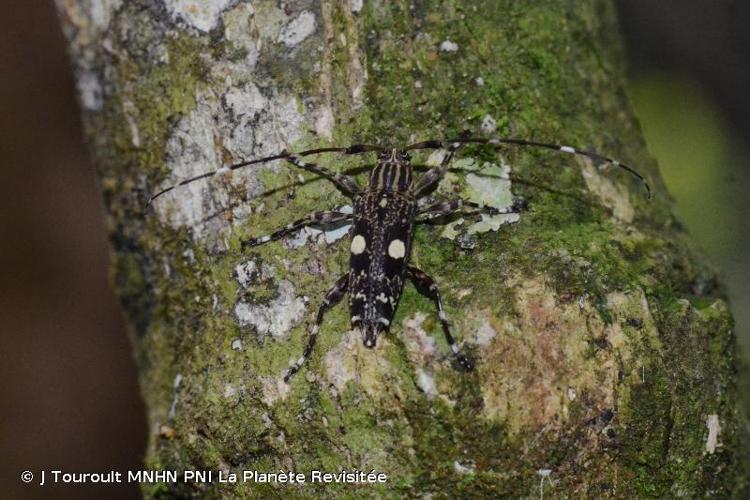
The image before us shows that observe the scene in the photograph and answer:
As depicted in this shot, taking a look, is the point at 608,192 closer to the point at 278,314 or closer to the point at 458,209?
the point at 458,209

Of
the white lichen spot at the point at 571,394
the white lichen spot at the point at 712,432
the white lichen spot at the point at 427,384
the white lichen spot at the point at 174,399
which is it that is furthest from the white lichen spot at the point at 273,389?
the white lichen spot at the point at 712,432

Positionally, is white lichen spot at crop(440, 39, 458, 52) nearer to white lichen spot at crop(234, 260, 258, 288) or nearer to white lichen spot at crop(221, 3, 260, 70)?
white lichen spot at crop(221, 3, 260, 70)

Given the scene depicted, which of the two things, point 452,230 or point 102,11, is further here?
point 102,11

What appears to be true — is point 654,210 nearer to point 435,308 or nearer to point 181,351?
point 435,308

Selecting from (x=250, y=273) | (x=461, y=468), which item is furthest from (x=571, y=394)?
(x=250, y=273)

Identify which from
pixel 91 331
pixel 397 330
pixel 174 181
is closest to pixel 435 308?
pixel 397 330

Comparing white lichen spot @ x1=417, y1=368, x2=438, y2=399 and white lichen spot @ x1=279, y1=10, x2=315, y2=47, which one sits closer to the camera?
white lichen spot @ x1=417, y1=368, x2=438, y2=399

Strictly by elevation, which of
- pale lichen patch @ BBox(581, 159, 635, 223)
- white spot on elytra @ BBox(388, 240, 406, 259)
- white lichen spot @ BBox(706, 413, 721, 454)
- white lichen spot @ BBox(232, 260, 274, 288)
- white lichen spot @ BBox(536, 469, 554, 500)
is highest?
pale lichen patch @ BBox(581, 159, 635, 223)

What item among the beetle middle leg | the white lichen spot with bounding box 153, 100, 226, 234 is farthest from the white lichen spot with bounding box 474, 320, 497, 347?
the white lichen spot with bounding box 153, 100, 226, 234
